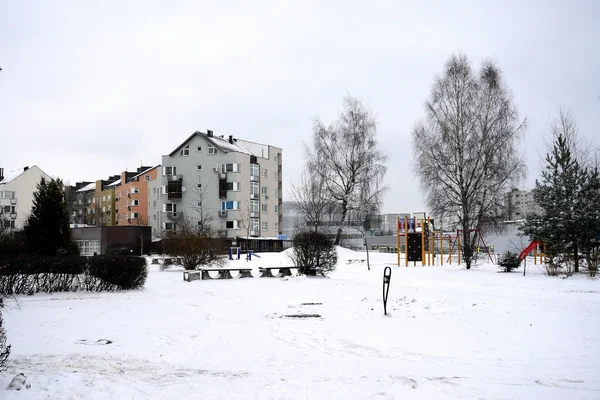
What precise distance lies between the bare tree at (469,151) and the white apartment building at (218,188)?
122ft

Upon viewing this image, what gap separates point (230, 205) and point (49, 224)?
44.7 m

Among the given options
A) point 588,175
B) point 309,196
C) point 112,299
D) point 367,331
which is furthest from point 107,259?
point 309,196

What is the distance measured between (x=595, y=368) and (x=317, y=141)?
42.1 metres

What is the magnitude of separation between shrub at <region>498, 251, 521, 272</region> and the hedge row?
19.4 metres

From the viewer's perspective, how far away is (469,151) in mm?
32156

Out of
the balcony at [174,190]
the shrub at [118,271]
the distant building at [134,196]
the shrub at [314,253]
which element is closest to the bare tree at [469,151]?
the shrub at [314,253]

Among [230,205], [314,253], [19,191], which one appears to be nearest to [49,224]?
[314,253]

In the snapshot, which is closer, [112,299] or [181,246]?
[112,299]

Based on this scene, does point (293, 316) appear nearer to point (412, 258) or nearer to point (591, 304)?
point (591, 304)

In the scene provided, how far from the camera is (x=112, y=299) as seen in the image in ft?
49.4

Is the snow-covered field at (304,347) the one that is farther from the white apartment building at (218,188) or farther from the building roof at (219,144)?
the building roof at (219,144)

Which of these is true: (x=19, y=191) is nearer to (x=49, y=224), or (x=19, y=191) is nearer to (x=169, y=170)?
(x=169, y=170)

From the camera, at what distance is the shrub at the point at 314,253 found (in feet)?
81.6

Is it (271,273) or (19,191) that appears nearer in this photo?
(271,273)
